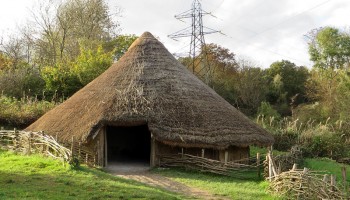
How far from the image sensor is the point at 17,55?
3775 cm

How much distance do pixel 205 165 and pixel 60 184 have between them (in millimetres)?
5806

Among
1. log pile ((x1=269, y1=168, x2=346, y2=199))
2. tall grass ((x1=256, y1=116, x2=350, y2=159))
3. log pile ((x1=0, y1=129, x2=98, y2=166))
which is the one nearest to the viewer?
log pile ((x1=269, y1=168, x2=346, y2=199))

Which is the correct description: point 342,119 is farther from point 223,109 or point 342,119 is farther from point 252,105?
point 223,109

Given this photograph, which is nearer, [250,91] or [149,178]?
[149,178]

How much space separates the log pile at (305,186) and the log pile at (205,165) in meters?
3.20

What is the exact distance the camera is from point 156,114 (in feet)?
52.7

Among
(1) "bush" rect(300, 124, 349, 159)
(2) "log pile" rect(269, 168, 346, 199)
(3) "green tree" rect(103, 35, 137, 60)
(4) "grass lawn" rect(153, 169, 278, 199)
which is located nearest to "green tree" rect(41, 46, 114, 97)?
(3) "green tree" rect(103, 35, 137, 60)

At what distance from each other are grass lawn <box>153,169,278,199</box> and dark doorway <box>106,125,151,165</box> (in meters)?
4.87

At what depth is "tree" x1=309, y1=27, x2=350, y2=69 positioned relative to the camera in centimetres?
3781

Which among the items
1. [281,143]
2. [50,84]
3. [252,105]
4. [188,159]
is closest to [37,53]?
[50,84]

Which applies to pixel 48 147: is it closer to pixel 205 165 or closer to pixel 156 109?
pixel 156 109

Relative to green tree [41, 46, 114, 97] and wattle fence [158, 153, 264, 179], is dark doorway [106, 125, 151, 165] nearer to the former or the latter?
wattle fence [158, 153, 264, 179]

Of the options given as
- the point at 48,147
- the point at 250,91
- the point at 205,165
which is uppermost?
the point at 250,91

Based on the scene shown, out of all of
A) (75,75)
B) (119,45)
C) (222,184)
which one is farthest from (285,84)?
(222,184)
